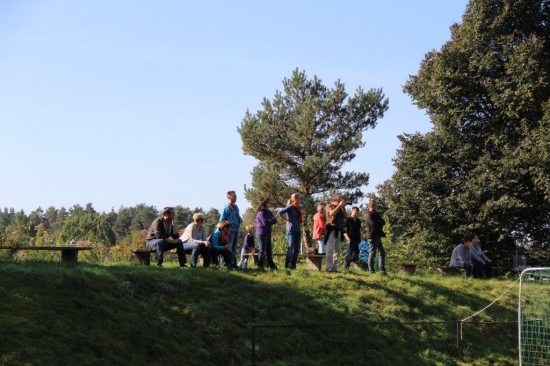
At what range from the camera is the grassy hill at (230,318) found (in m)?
11.8

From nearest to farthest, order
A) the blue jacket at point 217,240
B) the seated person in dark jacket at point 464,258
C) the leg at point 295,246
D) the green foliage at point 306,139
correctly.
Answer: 1. the blue jacket at point 217,240
2. the leg at point 295,246
3. the seated person in dark jacket at point 464,258
4. the green foliage at point 306,139

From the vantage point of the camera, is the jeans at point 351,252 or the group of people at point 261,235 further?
the jeans at point 351,252

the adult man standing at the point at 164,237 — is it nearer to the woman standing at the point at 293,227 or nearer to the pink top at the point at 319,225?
the woman standing at the point at 293,227

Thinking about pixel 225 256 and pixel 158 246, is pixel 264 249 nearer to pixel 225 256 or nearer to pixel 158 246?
pixel 225 256

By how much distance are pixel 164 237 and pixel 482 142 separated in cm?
1927

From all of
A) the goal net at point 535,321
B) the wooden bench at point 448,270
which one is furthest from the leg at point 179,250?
the wooden bench at point 448,270

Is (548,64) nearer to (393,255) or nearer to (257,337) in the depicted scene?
(393,255)

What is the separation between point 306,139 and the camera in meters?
45.7

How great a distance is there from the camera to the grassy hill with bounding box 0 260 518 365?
11.8m

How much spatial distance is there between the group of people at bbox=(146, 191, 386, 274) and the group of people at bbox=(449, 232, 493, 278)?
13.8 feet

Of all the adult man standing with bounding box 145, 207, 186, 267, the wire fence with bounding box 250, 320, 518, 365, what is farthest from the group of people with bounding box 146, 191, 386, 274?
the wire fence with bounding box 250, 320, 518, 365

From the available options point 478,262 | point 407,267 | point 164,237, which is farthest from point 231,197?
point 478,262

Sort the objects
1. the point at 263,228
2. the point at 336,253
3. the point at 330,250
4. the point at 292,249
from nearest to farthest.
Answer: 1. the point at 263,228
2. the point at 292,249
3. the point at 330,250
4. the point at 336,253

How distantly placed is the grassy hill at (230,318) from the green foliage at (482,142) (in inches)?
470
